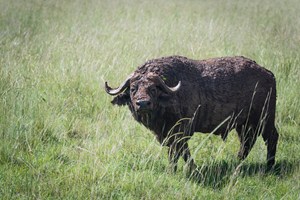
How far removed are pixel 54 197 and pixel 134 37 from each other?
7.25 meters

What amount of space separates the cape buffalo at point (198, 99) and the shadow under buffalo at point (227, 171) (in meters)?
0.17

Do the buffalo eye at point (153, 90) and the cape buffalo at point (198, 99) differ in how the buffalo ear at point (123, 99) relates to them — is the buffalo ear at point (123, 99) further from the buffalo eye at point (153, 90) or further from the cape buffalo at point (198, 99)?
the buffalo eye at point (153, 90)

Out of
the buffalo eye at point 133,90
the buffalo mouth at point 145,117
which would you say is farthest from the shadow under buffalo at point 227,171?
the buffalo eye at point 133,90

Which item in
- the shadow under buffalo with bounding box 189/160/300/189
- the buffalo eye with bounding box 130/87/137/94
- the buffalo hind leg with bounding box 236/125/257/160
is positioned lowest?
the shadow under buffalo with bounding box 189/160/300/189

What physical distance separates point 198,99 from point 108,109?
1.87 meters

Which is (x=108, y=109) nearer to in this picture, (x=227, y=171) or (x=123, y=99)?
(x=123, y=99)

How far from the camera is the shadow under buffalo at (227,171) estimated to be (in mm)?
5516

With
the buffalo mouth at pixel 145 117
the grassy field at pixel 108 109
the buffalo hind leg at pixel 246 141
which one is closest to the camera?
the grassy field at pixel 108 109

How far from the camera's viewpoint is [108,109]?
751 cm

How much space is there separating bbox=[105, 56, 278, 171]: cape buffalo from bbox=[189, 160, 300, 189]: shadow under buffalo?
17cm

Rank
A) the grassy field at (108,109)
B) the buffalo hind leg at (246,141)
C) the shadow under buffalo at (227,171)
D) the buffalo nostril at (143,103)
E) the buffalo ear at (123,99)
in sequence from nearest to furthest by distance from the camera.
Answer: the grassy field at (108,109)
the buffalo nostril at (143,103)
the shadow under buffalo at (227,171)
the buffalo ear at (123,99)
the buffalo hind leg at (246,141)

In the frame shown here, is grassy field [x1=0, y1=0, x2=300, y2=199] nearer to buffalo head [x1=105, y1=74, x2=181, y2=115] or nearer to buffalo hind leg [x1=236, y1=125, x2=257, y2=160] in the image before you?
buffalo hind leg [x1=236, y1=125, x2=257, y2=160]

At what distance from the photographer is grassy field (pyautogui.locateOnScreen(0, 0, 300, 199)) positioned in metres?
Result: 5.22

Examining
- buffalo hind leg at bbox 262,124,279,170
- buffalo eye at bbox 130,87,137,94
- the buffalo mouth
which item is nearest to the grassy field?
buffalo hind leg at bbox 262,124,279,170
